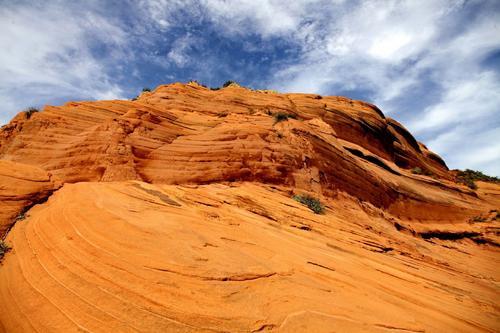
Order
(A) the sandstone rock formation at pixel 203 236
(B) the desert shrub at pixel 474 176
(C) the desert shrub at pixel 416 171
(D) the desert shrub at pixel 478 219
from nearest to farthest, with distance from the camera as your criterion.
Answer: (A) the sandstone rock formation at pixel 203 236 → (D) the desert shrub at pixel 478 219 → (C) the desert shrub at pixel 416 171 → (B) the desert shrub at pixel 474 176

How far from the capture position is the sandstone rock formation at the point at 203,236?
15.1 ft

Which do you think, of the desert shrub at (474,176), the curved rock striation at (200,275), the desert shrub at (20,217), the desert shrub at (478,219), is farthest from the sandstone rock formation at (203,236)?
the desert shrub at (474,176)

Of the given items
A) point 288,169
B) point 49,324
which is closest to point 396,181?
point 288,169

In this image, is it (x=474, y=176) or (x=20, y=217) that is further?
(x=474, y=176)

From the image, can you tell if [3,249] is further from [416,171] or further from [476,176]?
[476,176]

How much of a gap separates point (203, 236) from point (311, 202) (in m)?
6.15

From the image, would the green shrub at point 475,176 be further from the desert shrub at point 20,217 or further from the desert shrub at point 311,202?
the desert shrub at point 20,217

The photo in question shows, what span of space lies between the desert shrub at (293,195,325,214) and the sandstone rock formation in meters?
0.48

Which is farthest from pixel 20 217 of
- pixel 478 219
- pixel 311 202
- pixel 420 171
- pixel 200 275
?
pixel 420 171

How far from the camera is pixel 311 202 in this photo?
11.7m

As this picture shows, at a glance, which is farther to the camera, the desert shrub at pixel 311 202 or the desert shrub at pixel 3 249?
the desert shrub at pixel 311 202

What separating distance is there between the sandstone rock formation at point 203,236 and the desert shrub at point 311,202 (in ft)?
1.59

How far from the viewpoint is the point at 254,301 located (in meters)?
4.72

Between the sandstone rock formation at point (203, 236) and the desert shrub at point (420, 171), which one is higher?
the desert shrub at point (420, 171)
